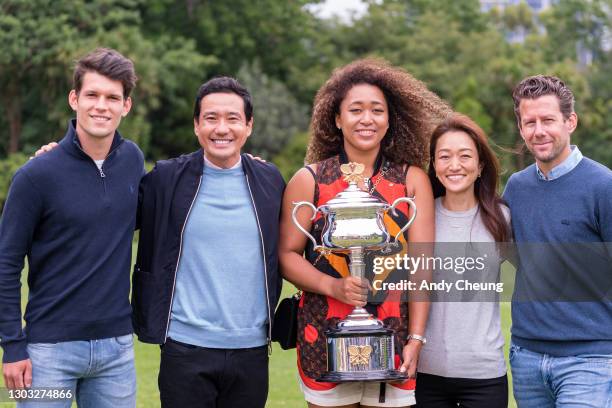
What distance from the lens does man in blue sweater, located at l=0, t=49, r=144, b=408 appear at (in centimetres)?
379

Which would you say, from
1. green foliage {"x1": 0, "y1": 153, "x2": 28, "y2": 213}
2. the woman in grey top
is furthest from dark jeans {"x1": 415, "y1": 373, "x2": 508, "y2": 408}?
green foliage {"x1": 0, "y1": 153, "x2": 28, "y2": 213}

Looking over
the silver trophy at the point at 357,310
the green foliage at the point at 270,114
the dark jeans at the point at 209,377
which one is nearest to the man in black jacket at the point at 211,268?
the dark jeans at the point at 209,377

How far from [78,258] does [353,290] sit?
1.15 metres

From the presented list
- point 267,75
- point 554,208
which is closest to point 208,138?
point 554,208

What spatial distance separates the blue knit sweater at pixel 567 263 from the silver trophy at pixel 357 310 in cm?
55

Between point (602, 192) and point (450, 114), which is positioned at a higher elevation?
point (450, 114)

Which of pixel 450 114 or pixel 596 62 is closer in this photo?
pixel 450 114

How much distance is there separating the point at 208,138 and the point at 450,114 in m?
1.14

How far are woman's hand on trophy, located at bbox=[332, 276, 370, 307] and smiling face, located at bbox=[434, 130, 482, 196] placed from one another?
0.61 meters

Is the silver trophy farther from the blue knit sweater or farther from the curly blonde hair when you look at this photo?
the blue knit sweater

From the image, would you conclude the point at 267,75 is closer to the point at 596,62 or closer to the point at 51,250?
the point at 596,62

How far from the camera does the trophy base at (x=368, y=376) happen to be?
12.8ft

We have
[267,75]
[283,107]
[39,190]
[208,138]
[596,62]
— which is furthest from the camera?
[596,62]

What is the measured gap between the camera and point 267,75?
33.4 m
